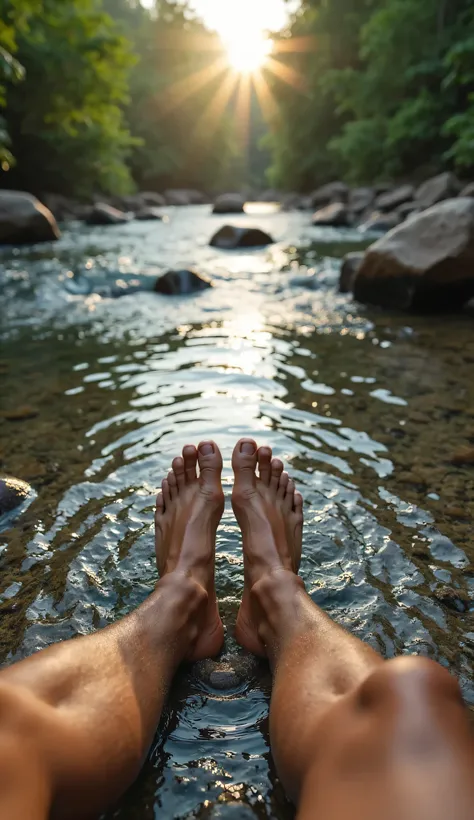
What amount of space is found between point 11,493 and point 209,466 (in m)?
0.72

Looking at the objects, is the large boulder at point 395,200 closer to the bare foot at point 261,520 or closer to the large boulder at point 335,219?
the large boulder at point 335,219

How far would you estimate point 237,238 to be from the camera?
9.62 m

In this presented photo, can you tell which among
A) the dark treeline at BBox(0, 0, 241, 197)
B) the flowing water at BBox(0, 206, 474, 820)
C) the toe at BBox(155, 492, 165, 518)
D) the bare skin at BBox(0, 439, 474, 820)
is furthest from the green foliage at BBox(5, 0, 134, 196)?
the bare skin at BBox(0, 439, 474, 820)

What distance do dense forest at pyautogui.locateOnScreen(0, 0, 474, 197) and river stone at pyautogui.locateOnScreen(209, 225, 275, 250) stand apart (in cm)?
349

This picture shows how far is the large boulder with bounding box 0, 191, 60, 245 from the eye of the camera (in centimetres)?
980

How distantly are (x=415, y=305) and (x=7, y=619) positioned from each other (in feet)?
13.9

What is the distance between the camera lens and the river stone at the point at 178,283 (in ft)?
20.0

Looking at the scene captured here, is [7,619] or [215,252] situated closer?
[7,619]

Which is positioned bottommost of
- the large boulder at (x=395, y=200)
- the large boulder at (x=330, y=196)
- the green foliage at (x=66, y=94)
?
the large boulder at (x=395, y=200)

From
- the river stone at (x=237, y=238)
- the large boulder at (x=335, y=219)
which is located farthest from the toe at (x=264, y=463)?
the large boulder at (x=335, y=219)

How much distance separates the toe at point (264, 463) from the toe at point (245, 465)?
0.03 metres

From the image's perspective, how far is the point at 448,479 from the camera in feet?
7.41

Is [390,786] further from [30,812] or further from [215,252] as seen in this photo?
[215,252]

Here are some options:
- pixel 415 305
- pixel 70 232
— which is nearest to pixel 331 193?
pixel 70 232
